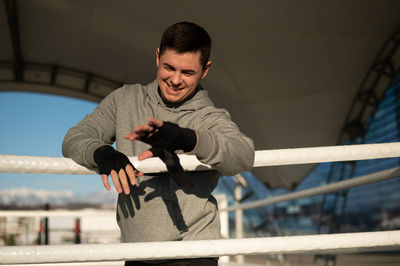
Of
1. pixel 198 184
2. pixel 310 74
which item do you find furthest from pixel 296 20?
pixel 198 184

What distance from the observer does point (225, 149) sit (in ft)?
2.97

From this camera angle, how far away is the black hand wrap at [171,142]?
2.63 ft

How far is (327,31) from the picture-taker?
6555 millimetres

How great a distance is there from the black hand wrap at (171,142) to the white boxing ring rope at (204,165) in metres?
0.11

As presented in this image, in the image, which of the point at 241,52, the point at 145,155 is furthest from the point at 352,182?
the point at 241,52

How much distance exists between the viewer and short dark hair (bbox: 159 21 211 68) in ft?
3.47

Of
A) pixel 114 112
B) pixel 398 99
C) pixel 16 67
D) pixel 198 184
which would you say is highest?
pixel 16 67

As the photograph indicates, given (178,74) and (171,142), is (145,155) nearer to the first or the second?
(171,142)

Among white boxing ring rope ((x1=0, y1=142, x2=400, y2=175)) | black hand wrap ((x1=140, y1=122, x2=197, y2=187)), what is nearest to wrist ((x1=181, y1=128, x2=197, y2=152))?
black hand wrap ((x1=140, y1=122, x2=197, y2=187))

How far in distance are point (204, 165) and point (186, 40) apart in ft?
1.17

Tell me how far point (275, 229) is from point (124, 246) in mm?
9477

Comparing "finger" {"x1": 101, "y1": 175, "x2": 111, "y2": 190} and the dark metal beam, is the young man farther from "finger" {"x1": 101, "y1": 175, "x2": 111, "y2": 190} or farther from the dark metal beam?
the dark metal beam

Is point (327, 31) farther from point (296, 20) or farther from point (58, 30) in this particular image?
point (58, 30)

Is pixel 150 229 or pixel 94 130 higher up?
pixel 94 130
